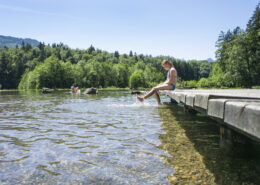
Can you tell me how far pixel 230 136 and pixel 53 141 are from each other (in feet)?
11.1

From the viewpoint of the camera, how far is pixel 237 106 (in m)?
1.96

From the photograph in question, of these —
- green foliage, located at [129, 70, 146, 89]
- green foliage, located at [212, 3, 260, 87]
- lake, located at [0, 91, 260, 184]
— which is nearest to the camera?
lake, located at [0, 91, 260, 184]

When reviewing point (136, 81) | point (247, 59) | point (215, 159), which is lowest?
point (215, 159)

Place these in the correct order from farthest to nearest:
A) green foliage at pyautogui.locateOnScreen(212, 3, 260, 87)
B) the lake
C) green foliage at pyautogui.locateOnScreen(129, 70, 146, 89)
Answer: green foliage at pyautogui.locateOnScreen(129, 70, 146, 89) → green foliage at pyautogui.locateOnScreen(212, 3, 260, 87) → the lake

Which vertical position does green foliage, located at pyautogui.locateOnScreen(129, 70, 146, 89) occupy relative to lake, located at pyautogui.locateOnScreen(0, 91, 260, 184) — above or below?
above

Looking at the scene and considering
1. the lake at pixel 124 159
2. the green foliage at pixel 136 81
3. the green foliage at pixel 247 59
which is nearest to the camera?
the lake at pixel 124 159

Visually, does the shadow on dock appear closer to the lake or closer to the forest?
the lake

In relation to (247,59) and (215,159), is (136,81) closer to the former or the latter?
(247,59)

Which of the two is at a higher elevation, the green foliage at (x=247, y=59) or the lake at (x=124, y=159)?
the green foliage at (x=247, y=59)

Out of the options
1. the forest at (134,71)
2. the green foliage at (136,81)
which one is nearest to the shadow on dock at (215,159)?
the forest at (134,71)

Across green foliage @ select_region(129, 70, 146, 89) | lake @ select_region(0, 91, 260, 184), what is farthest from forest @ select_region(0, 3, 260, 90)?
lake @ select_region(0, 91, 260, 184)

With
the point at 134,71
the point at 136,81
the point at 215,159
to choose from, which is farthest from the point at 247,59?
the point at 134,71

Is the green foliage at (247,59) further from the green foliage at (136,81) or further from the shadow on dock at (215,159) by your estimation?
the green foliage at (136,81)

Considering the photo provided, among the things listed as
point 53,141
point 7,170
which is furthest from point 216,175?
point 53,141
